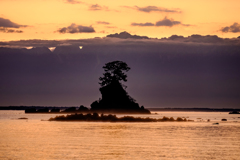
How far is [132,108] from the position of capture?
6176 inches

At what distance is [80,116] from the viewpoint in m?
121

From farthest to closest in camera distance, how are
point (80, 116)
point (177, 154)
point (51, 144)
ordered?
point (80, 116), point (51, 144), point (177, 154)

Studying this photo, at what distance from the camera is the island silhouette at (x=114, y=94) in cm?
15088

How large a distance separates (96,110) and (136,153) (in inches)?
4406

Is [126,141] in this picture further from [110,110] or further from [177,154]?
[110,110]

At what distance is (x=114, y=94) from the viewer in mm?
151875

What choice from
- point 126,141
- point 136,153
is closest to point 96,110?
point 126,141

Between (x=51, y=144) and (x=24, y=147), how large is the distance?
4333mm

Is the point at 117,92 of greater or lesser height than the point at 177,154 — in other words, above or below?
above

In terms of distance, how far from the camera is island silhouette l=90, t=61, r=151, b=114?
5940 inches

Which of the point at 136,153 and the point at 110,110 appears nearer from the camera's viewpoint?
the point at 136,153

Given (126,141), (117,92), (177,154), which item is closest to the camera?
(177,154)

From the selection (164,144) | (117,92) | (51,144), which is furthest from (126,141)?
(117,92)

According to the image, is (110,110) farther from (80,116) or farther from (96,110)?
(80,116)
